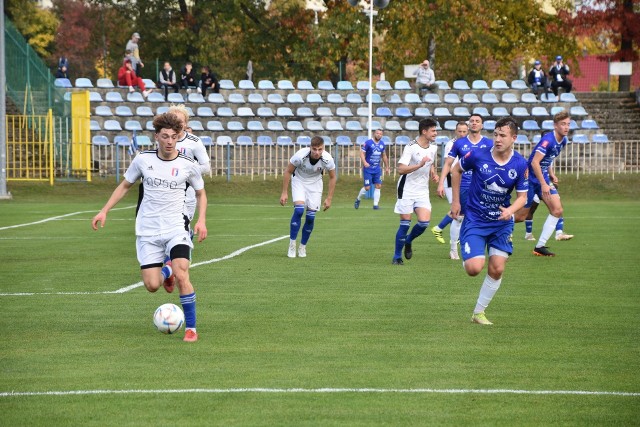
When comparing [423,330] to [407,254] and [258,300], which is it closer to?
[258,300]

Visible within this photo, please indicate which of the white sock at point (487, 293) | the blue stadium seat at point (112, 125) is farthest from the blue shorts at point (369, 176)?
the white sock at point (487, 293)

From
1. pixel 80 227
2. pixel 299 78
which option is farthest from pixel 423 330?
pixel 299 78

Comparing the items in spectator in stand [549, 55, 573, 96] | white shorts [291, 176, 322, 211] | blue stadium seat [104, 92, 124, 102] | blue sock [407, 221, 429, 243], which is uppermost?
spectator in stand [549, 55, 573, 96]

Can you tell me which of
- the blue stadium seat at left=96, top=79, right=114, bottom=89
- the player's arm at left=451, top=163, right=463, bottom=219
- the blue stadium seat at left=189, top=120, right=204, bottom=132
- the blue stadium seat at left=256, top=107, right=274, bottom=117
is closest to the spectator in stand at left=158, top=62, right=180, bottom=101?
the blue stadium seat at left=96, top=79, right=114, bottom=89

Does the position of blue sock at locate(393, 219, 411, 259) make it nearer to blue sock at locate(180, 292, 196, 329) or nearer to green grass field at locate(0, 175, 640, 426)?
green grass field at locate(0, 175, 640, 426)

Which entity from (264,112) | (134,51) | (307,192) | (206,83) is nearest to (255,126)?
(264,112)

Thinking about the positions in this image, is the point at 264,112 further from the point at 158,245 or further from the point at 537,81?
the point at 158,245

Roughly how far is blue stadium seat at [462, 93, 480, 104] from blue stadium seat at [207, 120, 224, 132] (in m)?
10.0

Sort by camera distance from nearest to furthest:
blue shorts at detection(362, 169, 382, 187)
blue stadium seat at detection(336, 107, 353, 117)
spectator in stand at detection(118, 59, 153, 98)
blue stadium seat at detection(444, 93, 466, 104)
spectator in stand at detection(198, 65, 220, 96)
Result: blue shorts at detection(362, 169, 382, 187) < blue stadium seat at detection(336, 107, 353, 117) < spectator in stand at detection(118, 59, 153, 98) < spectator in stand at detection(198, 65, 220, 96) < blue stadium seat at detection(444, 93, 466, 104)

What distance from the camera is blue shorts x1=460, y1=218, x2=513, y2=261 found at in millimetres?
10633

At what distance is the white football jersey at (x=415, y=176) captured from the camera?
54.6ft

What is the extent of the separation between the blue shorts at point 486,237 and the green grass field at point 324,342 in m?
0.71

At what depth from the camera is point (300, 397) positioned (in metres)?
7.39

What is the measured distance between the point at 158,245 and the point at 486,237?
3058mm
